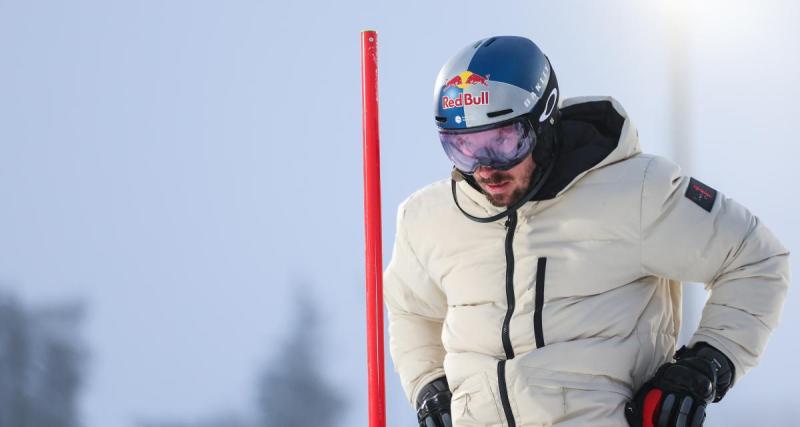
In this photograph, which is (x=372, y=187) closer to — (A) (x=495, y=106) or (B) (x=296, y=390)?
(A) (x=495, y=106)

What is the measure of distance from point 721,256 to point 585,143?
1.05 ft

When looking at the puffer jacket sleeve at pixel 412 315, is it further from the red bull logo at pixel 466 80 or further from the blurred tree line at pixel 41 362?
the blurred tree line at pixel 41 362

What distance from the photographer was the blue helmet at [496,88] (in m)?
2.04

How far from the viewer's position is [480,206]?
2.17 m

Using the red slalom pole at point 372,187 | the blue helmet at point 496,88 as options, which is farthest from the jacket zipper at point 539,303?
the red slalom pole at point 372,187

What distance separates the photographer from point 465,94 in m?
2.05

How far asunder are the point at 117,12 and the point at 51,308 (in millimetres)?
1086

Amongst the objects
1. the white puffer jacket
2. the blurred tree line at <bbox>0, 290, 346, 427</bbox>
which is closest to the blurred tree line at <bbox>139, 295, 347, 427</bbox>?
the blurred tree line at <bbox>0, 290, 346, 427</bbox>

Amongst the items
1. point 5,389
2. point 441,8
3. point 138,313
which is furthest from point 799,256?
point 5,389

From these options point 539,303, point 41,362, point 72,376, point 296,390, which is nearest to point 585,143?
point 539,303

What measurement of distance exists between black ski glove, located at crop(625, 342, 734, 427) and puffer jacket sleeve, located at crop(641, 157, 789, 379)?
0.03 meters

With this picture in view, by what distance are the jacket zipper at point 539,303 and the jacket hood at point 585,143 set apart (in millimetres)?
122

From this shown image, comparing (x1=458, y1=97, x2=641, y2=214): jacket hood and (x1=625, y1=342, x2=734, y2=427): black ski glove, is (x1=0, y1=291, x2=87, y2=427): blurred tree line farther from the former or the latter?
(x1=625, y1=342, x2=734, y2=427): black ski glove

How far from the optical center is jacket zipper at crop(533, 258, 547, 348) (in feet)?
6.79
